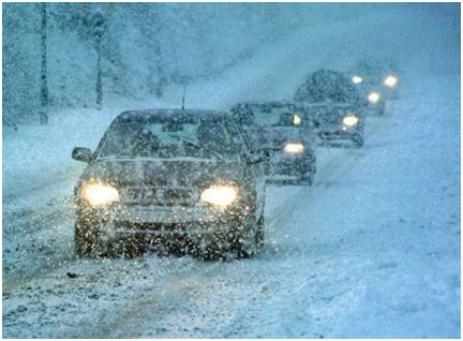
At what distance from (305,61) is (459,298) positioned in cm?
5117

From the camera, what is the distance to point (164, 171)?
8.84 m

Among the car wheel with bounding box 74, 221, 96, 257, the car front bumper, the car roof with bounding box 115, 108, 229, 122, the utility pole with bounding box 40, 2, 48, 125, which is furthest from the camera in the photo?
the utility pole with bounding box 40, 2, 48, 125

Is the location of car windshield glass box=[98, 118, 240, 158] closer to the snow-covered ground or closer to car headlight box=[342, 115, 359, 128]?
the snow-covered ground

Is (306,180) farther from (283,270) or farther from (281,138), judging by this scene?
(283,270)

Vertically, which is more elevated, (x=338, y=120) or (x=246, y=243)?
(x=338, y=120)

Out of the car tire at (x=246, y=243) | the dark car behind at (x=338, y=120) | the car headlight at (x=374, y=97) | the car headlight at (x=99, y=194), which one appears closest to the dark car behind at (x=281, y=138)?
the dark car behind at (x=338, y=120)

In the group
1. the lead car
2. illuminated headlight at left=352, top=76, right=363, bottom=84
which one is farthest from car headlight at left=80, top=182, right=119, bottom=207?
illuminated headlight at left=352, top=76, right=363, bottom=84

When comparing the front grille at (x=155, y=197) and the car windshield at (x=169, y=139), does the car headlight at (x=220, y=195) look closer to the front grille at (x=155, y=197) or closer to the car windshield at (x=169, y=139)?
the front grille at (x=155, y=197)

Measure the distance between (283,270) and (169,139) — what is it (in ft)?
7.66

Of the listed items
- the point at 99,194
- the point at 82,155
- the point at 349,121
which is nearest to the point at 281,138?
the point at 82,155

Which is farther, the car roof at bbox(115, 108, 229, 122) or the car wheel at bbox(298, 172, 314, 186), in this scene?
the car wheel at bbox(298, 172, 314, 186)

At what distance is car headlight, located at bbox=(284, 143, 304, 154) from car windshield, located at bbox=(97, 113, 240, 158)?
18.6 ft

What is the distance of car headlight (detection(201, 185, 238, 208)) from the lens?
28.5ft

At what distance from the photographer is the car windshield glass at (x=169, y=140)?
959cm
